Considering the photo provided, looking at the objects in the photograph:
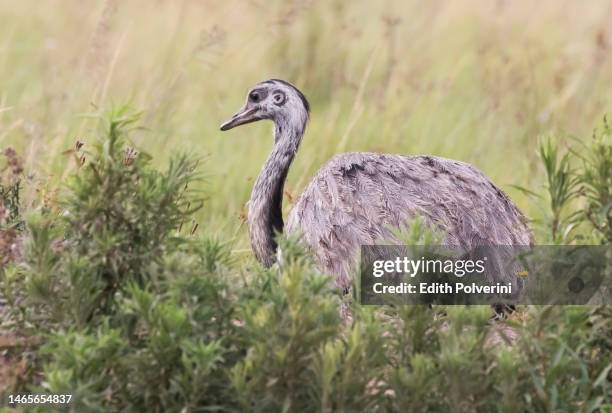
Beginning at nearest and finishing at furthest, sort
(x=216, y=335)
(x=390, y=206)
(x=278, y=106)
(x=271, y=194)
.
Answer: (x=216, y=335), (x=390, y=206), (x=271, y=194), (x=278, y=106)

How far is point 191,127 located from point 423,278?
5.15 m

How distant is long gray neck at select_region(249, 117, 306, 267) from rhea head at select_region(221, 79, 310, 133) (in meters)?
0.02

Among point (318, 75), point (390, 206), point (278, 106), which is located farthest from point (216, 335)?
point (318, 75)

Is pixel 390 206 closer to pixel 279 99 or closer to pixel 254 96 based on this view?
pixel 279 99

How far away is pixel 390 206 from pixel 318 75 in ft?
15.7

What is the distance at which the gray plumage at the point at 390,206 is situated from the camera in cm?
537

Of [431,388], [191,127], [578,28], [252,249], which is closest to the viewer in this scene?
[431,388]

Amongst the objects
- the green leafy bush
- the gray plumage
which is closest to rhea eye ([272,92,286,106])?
the gray plumage

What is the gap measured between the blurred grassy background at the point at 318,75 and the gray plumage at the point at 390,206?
4.21 feet

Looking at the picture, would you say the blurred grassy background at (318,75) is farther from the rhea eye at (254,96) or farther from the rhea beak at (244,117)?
the rhea eye at (254,96)

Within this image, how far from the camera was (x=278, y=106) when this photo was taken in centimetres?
668

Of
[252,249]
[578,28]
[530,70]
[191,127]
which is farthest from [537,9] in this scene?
[252,249]

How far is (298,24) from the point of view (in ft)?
34.2

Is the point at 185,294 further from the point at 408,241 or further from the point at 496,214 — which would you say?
the point at 496,214
